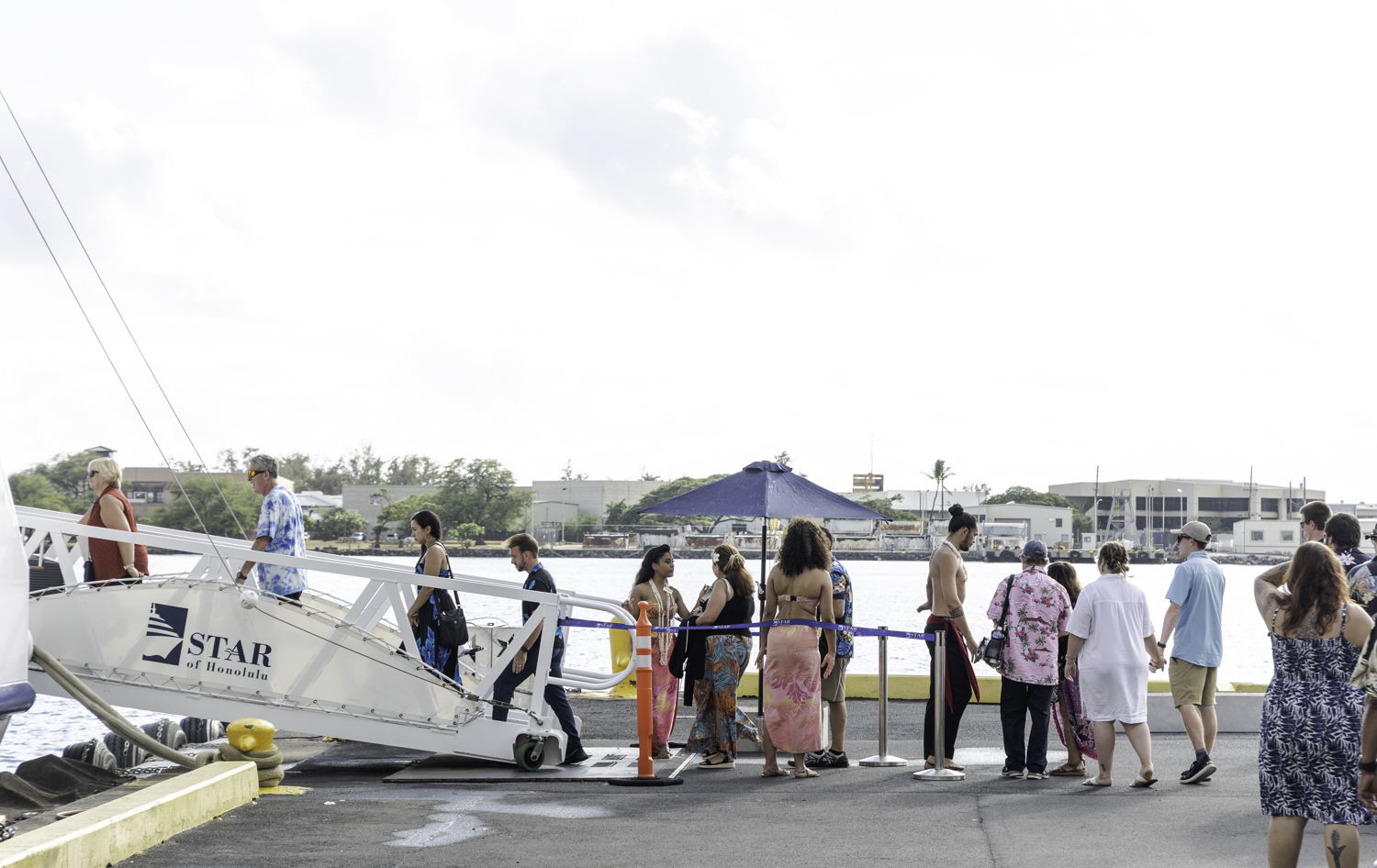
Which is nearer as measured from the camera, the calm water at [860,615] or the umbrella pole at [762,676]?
the umbrella pole at [762,676]

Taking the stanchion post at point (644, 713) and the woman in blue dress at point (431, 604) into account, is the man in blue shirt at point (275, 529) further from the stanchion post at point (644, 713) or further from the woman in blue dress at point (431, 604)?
the stanchion post at point (644, 713)

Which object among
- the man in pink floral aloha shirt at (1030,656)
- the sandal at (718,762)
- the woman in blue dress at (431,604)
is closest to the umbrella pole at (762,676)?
the sandal at (718,762)

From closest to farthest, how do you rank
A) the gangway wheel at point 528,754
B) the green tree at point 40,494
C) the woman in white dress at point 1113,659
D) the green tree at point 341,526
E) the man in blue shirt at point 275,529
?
the woman in white dress at point 1113,659 → the gangway wheel at point 528,754 → the man in blue shirt at point 275,529 → the green tree at point 40,494 → the green tree at point 341,526

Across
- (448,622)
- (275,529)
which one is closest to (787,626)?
(448,622)

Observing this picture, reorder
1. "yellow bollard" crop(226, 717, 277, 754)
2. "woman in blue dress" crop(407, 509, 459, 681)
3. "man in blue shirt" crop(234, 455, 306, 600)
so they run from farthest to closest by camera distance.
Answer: "man in blue shirt" crop(234, 455, 306, 600) < "woman in blue dress" crop(407, 509, 459, 681) < "yellow bollard" crop(226, 717, 277, 754)

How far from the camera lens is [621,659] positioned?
1498 centimetres

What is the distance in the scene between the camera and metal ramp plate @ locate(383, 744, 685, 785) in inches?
349

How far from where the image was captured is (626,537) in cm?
15038

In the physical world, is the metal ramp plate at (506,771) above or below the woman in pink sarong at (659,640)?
below

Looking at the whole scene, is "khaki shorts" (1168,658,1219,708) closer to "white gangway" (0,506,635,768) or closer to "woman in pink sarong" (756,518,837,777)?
"woman in pink sarong" (756,518,837,777)

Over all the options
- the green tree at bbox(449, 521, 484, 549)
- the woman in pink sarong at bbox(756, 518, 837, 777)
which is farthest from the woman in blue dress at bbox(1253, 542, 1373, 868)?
the green tree at bbox(449, 521, 484, 549)

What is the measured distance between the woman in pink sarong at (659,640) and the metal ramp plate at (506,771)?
25 centimetres

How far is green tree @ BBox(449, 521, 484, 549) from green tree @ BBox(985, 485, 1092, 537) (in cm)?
6681

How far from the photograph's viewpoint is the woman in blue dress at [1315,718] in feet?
16.6
